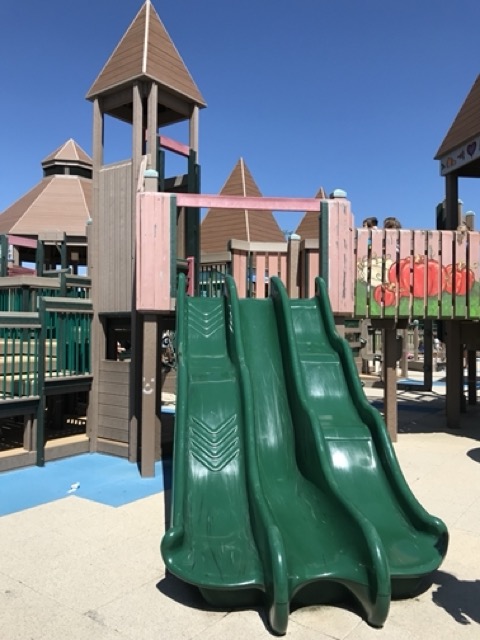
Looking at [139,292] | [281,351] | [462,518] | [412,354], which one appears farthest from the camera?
[412,354]

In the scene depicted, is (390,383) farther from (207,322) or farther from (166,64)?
(166,64)

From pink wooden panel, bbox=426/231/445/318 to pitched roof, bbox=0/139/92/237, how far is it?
1168 centimetres

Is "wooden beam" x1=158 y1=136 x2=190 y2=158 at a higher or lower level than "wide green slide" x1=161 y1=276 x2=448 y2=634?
higher

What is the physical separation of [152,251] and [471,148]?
28.4 feet

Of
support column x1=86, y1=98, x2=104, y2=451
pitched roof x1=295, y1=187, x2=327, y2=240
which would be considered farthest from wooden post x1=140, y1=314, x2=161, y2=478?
pitched roof x1=295, y1=187, x2=327, y2=240

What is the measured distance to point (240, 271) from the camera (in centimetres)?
1129

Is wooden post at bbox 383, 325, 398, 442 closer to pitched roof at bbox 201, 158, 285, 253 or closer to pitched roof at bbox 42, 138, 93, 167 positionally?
pitched roof at bbox 201, 158, 285, 253

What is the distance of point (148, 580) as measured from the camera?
15.2ft

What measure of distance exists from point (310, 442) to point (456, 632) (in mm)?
2071

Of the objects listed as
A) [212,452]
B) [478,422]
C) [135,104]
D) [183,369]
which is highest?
[135,104]

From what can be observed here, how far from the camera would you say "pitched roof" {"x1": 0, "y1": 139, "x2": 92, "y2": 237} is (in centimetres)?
1886

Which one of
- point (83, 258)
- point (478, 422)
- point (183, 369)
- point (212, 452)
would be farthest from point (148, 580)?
point (83, 258)

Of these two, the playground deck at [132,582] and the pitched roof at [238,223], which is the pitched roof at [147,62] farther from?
the pitched roof at [238,223]

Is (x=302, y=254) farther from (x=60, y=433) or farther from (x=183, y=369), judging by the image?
(x=60, y=433)
